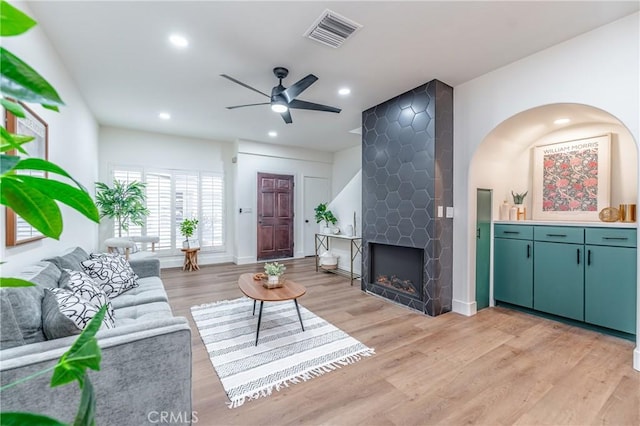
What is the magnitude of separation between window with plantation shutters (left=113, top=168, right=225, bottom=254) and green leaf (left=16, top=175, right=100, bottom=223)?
5.61m

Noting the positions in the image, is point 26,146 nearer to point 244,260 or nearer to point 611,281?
point 244,260

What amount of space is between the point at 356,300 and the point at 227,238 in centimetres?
375

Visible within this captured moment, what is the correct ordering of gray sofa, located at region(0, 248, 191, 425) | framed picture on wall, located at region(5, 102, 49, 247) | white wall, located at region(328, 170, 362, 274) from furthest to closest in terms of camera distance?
white wall, located at region(328, 170, 362, 274) < framed picture on wall, located at region(5, 102, 49, 247) < gray sofa, located at region(0, 248, 191, 425)

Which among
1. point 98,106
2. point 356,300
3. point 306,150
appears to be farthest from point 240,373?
point 306,150

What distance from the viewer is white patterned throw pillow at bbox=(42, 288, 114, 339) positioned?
1354 millimetres

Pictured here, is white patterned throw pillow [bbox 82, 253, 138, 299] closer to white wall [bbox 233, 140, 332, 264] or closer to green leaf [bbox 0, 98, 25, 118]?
green leaf [bbox 0, 98, 25, 118]

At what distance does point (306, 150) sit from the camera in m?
7.11

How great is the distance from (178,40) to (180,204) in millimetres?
3946

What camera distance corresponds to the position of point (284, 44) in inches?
103

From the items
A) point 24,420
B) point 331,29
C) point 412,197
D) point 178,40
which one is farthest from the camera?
point 412,197

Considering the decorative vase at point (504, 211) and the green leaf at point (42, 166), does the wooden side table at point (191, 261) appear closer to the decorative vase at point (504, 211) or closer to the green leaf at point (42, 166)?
the decorative vase at point (504, 211)

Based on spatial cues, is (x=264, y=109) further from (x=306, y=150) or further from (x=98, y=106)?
(x=306, y=150)

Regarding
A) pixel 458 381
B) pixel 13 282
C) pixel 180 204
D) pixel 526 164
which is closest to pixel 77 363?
pixel 13 282

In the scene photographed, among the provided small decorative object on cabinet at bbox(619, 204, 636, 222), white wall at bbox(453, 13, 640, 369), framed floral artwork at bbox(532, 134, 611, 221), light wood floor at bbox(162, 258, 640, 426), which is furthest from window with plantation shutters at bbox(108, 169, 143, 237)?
small decorative object on cabinet at bbox(619, 204, 636, 222)
